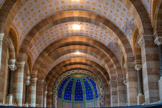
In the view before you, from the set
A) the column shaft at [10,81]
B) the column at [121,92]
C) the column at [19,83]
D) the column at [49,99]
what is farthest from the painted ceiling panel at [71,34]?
the column at [49,99]

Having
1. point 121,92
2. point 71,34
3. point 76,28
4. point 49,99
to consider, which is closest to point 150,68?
point 121,92

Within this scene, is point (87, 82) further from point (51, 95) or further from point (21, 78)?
point (21, 78)

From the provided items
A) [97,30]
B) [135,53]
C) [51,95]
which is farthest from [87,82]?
[135,53]

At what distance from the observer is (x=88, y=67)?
33.5 m

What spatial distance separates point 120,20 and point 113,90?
28.2 ft

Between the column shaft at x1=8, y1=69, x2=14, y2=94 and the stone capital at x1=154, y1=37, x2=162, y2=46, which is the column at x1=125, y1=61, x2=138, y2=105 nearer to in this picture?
the stone capital at x1=154, y1=37, x2=162, y2=46

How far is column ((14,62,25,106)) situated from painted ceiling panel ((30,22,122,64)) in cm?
377

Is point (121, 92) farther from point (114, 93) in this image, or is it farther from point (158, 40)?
point (158, 40)

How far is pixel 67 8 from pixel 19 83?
Answer: 6.26m

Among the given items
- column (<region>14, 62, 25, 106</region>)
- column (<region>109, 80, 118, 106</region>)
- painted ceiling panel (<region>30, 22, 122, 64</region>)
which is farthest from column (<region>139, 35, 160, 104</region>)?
column (<region>109, 80, 118, 106</region>)

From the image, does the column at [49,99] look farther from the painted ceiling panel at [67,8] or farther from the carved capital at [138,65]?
the carved capital at [138,65]

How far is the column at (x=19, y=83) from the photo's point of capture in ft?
56.0

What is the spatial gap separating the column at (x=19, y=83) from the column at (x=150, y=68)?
838 centimetres

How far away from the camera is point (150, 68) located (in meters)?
13.0
